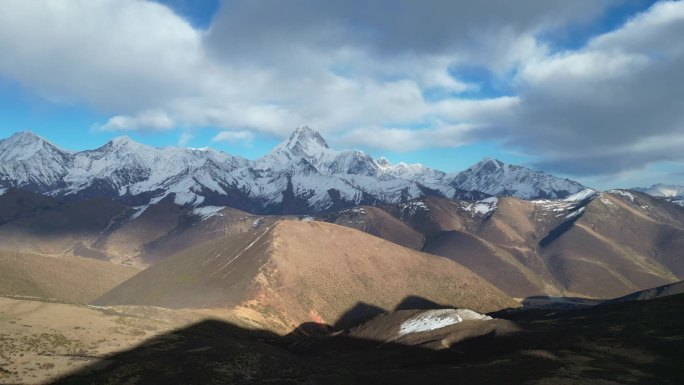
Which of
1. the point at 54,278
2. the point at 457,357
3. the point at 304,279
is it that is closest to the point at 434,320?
the point at 457,357

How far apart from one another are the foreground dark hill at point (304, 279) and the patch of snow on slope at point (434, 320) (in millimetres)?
36062

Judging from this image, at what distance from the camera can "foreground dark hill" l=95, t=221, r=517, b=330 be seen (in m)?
139

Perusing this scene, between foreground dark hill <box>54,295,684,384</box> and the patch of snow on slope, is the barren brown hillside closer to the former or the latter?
foreground dark hill <box>54,295,684,384</box>

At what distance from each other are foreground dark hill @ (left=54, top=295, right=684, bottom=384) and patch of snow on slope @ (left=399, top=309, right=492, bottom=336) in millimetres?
3151

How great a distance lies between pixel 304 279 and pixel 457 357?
3137 inches

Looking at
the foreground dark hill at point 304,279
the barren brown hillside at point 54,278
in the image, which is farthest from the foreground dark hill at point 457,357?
the barren brown hillside at point 54,278

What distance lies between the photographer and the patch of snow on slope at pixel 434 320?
100938 mm

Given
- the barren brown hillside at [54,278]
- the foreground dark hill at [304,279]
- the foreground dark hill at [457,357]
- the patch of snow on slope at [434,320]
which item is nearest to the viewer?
the foreground dark hill at [457,357]

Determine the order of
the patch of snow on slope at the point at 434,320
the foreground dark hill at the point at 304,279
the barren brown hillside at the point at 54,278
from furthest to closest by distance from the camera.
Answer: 1. the barren brown hillside at the point at 54,278
2. the foreground dark hill at the point at 304,279
3. the patch of snow on slope at the point at 434,320

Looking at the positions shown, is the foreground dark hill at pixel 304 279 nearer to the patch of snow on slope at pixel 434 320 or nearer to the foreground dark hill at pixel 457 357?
the patch of snow on slope at pixel 434 320

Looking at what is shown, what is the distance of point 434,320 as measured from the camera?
10275 cm

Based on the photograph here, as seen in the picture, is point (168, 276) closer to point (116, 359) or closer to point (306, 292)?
point (306, 292)

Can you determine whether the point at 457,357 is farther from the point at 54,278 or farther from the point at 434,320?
the point at 54,278

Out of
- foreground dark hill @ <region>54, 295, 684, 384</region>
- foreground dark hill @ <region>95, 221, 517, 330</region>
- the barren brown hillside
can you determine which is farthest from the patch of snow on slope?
the barren brown hillside
